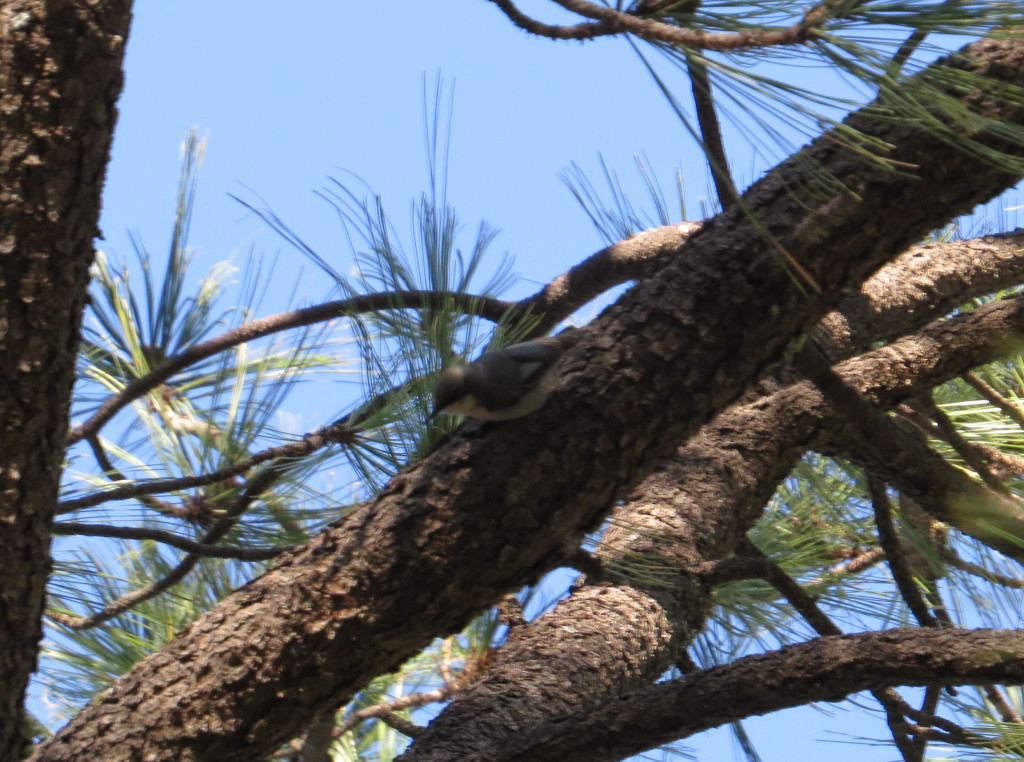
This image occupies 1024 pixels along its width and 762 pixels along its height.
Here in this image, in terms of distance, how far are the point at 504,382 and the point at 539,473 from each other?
0.37 feet

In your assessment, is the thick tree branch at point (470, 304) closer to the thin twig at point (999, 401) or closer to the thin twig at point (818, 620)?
the thin twig at point (818, 620)

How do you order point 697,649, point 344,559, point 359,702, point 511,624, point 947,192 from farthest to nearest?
1. point 359,702
2. point 697,649
3. point 511,624
4. point 344,559
5. point 947,192

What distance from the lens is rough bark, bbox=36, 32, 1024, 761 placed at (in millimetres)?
921

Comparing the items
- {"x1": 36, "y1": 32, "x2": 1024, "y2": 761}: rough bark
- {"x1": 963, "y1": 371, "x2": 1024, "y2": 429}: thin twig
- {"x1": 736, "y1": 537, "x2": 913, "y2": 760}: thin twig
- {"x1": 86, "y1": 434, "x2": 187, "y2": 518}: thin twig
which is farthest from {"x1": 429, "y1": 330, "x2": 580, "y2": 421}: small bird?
{"x1": 963, "y1": 371, "x2": 1024, "y2": 429}: thin twig

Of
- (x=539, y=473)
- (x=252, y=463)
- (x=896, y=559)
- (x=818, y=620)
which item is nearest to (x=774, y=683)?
(x=539, y=473)

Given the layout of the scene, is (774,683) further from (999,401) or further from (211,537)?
(999,401)

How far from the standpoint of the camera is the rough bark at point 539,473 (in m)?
0.92

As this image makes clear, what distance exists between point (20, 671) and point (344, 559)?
14.0 inches

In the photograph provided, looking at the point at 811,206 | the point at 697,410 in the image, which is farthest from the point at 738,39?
the point at 697,410

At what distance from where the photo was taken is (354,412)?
1.49 m

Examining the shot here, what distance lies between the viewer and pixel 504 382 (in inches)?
39.2

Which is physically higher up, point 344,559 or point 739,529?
point 739,529

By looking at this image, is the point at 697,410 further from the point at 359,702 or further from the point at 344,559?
the point at 359,702

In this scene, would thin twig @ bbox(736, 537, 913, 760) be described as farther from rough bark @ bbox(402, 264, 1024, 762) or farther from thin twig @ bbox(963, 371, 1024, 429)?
thin twig @ bbox(963, 371, 1024, 429)
